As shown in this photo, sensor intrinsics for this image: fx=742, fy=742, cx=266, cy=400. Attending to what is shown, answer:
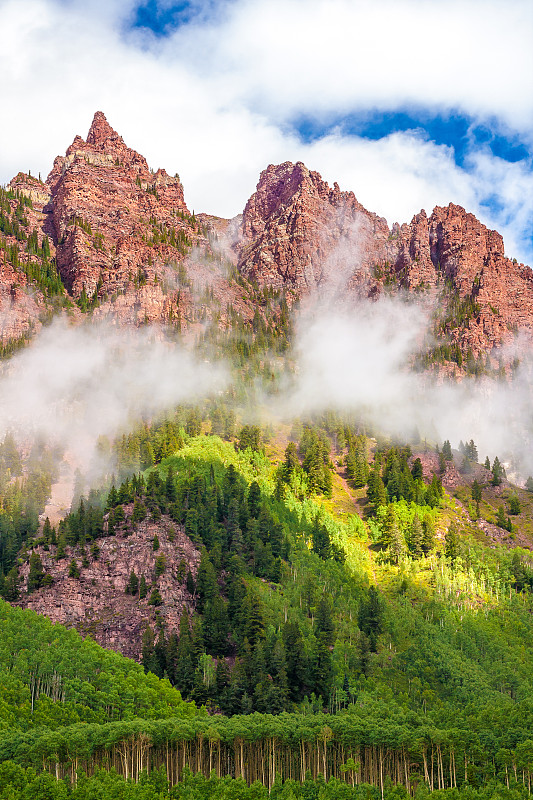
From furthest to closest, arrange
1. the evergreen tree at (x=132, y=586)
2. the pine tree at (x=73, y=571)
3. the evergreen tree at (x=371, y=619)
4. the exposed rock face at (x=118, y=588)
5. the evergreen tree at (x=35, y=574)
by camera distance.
→ the pine tree at (x=73, y=571) → the evergreen tree at (x=35, y=574) → the evergreen tree at (x=132, y=586) → the evergreen tree at (x=371, y=619) → the exposed rock face at (x=118, y=588)

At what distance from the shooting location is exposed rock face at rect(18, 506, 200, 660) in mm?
160625

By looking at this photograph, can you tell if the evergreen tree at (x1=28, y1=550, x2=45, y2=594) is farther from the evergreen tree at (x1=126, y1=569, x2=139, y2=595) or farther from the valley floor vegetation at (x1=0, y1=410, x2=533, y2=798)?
the evergreen tree at (x1=126, y1=569, x2=139, y2=595)

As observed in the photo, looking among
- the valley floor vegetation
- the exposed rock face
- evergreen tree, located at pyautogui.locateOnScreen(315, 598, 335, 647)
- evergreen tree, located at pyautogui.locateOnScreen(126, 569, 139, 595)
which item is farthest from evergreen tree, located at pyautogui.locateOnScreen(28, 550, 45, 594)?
evergreen tree, located at pyautogui.locateOnScreen(315, 598, 335, 647)

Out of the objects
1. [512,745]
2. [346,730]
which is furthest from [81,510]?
[512,745]

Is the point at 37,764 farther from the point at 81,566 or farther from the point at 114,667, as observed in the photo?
the point at 81,566

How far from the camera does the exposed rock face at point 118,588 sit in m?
161

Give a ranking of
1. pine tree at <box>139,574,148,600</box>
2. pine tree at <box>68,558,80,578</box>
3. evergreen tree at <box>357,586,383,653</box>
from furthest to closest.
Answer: pine tree at <box>68,558,80,578</box> → pine tree at <box>139,574,148,600</box> → evergreen tree at <box>357,586,383,653</box>

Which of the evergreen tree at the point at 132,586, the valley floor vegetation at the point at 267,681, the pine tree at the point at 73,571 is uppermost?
the pine tree at the point at 73,571

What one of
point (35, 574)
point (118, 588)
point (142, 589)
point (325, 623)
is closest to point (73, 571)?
point (35, 574)

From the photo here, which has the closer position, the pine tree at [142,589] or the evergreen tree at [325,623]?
the evergreen tree at [325,623]

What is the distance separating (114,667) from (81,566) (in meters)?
46.7

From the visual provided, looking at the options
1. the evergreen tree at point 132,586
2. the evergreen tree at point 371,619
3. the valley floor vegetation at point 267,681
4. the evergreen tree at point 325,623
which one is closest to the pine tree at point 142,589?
the valley floor vegetation at point 267,681

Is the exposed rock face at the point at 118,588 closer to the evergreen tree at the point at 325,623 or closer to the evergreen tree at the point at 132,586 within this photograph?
the evergreen tree at the point at 132,586

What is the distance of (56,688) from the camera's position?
126125 millimetres
